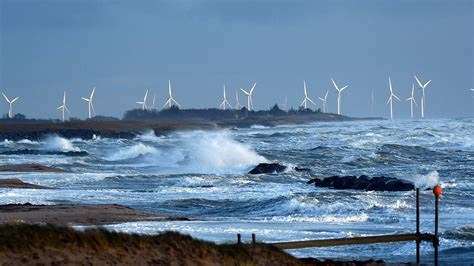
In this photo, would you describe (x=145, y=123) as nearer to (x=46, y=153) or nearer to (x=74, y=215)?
(x=46, y=153)

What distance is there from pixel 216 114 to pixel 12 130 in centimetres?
7858

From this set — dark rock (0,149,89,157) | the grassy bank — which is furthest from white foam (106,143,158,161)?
the grassy bank

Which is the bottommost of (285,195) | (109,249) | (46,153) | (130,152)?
(46,153)

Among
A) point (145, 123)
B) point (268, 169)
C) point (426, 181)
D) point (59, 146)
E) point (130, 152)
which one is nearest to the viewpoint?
point (426, 181)

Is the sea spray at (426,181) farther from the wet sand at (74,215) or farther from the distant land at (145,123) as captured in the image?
the distant land at (145,123)

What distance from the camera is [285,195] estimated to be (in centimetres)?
3027

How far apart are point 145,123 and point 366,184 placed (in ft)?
302

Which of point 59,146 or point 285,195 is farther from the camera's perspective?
point 59,146

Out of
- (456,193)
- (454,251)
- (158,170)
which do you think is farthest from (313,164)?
(454,251)

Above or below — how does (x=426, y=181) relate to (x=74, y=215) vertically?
below

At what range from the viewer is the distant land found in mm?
98750

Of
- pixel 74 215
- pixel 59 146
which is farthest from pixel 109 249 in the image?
pixel 59 146

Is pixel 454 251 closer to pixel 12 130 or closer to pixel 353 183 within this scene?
pixel 353 183

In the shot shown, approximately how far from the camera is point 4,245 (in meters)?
11.9
